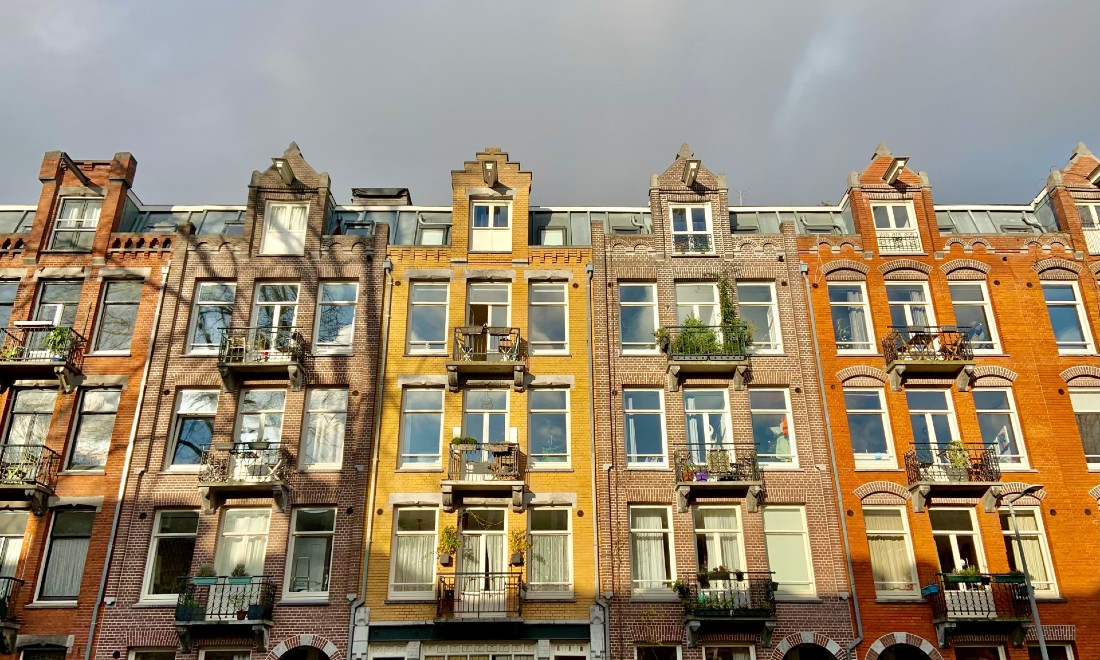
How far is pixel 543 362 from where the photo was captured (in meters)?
26.0

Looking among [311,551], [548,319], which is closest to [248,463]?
[311,551]

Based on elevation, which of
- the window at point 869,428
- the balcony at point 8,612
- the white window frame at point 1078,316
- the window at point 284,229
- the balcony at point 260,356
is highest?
the window at point 284,229

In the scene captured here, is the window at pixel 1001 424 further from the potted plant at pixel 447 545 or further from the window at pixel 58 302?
the window at pixel 58 302

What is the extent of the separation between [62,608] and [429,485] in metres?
10.3

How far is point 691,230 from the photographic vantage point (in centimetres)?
2828

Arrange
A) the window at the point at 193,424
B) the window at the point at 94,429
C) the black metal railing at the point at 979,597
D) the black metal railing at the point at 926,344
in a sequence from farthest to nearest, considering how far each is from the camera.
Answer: the black metal railing at the point at 926,344
the window at the point at 193,424
the window at the point at 94,429
the black metal railing at the point at 979,597

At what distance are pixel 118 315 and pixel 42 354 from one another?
8.09 ft

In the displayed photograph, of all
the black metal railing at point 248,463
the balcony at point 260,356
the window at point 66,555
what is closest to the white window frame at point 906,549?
the black metal railing at point 248,463

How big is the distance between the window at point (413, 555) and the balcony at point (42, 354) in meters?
10.9

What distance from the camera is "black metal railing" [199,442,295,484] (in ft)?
77.9

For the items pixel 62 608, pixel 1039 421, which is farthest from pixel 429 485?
pixel 1039 421

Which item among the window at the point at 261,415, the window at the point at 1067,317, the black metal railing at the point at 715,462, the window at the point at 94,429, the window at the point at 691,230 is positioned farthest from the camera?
the window at the point at 691,230

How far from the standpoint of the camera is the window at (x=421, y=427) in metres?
24.8

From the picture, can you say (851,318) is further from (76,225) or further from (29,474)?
(76,225)
